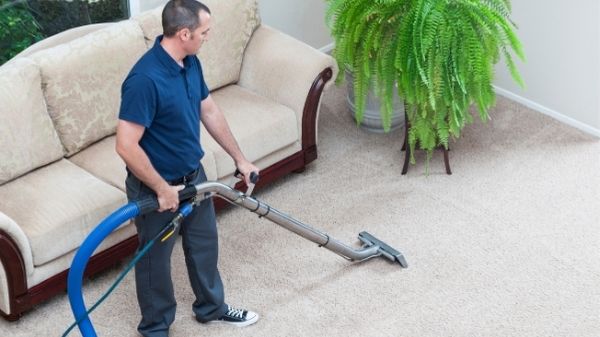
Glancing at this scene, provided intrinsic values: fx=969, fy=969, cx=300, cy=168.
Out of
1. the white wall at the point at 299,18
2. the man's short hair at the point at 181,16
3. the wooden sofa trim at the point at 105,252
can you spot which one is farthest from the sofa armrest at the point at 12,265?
the white wall at the point at 299,18

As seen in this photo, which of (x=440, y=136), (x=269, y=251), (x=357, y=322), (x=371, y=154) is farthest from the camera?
(x=371, y=154)

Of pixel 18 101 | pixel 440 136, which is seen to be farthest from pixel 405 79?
pixel 18 101

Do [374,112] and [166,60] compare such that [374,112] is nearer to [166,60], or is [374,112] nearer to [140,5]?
[140,5]

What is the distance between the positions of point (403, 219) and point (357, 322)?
0.75 meters

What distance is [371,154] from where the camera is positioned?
4.88m

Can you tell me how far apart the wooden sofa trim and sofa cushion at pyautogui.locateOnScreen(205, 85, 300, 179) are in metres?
0.09

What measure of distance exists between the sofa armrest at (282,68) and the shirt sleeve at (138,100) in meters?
1.46

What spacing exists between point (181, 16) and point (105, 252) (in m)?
1.25

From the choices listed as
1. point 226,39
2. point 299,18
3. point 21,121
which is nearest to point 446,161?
point 226,39

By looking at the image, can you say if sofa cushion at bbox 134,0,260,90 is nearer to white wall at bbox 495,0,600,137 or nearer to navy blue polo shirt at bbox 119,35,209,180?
navy blue polo shirt at bbox 119,35,209,180

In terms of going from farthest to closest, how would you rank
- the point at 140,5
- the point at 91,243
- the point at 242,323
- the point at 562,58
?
1. the point at 562,58
2. the point at 140,5
3. the point at 242,323
4. the point at 91,243

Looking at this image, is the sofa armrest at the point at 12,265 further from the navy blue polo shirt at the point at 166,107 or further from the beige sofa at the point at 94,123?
the navy blue polo shirt at the point at 166,107

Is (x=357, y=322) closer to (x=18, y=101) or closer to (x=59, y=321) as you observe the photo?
(x=59, y=321)

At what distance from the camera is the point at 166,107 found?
3.20 metres
